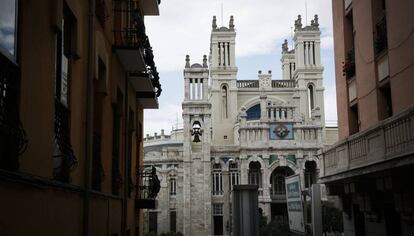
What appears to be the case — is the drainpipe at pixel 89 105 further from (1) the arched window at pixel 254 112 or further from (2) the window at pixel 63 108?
(1) the arched window at pixel 254 112

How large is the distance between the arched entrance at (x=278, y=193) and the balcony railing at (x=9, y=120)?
212 feet

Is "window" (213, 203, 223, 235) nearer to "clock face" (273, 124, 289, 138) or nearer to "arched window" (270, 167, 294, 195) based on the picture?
"arched window" (270, 167, 294, 195)

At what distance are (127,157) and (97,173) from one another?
4.02m

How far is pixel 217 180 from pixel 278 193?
24.3ft

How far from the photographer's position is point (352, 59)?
19.9 m

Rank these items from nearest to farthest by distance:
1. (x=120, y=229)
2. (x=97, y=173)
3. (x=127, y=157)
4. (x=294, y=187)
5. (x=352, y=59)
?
1. (x=97, y=173)
2. (x=294, y=187)
3. (x=120, y=229)
4. (x=127, y=157)
5. (x=352, y=59)

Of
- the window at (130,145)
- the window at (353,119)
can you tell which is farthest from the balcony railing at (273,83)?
the window at (130,145)

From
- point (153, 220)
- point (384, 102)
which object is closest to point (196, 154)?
point (153, 220)

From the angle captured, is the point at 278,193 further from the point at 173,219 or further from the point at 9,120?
the point at 9,120

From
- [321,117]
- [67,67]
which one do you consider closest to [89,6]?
[67,67]

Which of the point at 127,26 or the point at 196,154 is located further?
the point at 196,154

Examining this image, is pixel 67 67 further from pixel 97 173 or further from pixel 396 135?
pixel 396 135

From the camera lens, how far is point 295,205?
1131 cm

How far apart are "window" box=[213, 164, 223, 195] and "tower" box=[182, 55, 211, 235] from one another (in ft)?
3.34
